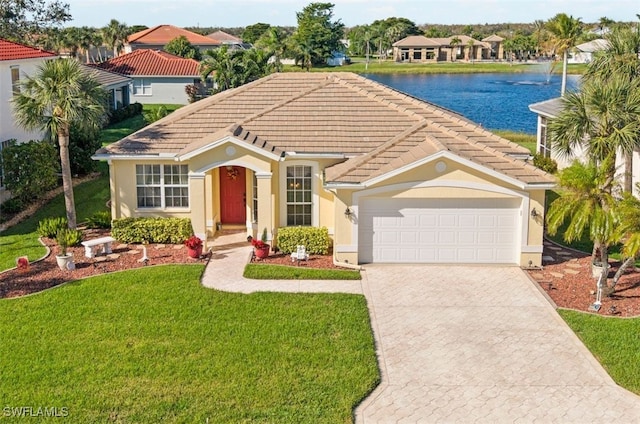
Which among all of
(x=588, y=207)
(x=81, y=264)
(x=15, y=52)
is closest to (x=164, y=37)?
(x=15, y=52)

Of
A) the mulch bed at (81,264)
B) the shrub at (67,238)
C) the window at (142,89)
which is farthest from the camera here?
the window at (142,89)

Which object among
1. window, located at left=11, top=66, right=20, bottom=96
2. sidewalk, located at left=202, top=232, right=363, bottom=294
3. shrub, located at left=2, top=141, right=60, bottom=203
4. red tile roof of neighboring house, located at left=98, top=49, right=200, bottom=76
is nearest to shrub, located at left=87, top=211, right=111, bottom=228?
shrub, located at left=2, top=141, right=60, bottom=203

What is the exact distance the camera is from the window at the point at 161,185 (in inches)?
885

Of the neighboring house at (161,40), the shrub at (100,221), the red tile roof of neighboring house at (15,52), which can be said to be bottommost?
the shrub at (100,221)

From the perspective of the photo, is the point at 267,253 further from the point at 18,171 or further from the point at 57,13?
the point at 57,13

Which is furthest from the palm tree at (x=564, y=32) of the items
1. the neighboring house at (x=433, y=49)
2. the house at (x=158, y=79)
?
the neighboring house at (x=433, y=49)

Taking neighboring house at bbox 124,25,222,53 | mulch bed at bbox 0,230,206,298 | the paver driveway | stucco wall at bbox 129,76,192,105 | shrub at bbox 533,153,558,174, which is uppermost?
neighboring house at bbox 124,25,222,53

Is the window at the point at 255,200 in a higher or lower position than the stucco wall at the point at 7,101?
lower

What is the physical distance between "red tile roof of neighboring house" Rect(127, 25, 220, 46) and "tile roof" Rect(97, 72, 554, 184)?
8325 centimetres

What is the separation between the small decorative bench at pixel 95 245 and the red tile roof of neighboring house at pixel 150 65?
4030 centimetres

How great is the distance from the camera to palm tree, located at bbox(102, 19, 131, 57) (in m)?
97.1

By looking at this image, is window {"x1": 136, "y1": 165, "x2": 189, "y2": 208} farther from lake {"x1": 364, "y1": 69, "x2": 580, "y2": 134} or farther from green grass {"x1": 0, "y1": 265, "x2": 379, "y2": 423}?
lake {"x1": 364, "y1": 69, "x2": 580, "y2": 134}

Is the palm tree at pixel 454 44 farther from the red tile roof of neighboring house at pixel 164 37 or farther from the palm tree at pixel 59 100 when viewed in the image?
the palm tree at pixel 59 100

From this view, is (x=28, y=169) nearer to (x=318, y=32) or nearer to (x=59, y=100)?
(x=59, y=100)
